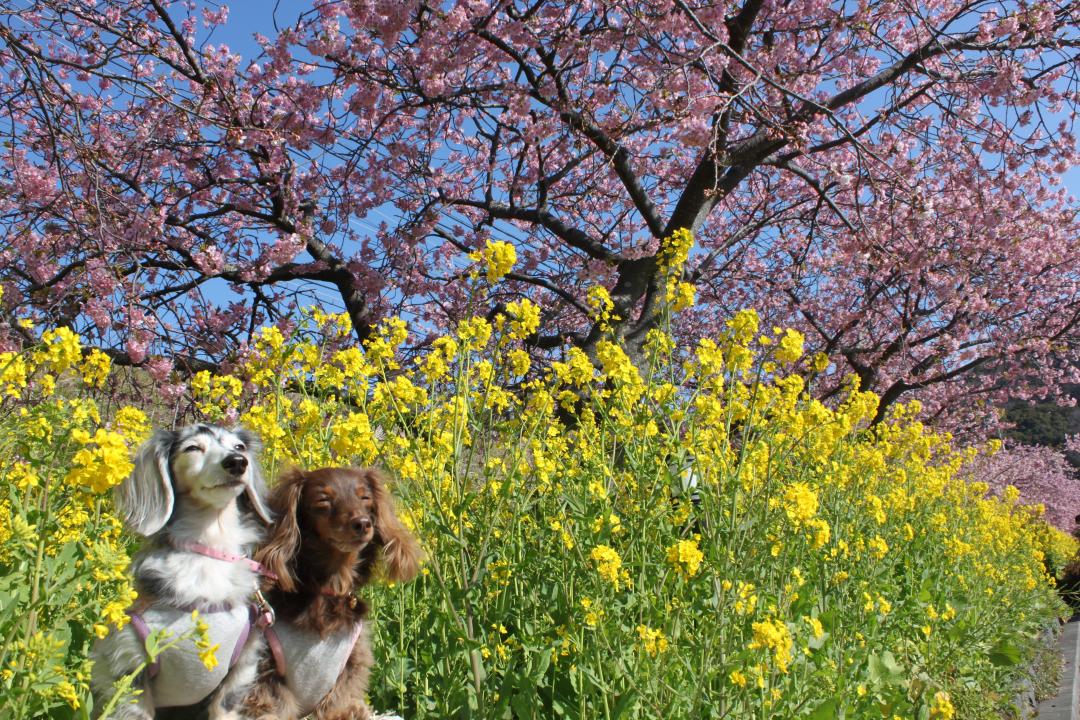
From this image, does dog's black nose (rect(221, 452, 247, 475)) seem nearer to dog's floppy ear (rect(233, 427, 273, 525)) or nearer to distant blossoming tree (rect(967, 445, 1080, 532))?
dog's floppy ear (rect(233, 427, 273, 525))

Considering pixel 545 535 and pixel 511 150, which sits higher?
pixel 511 150

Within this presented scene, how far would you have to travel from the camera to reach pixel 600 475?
116 inches

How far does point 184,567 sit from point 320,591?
0.41m

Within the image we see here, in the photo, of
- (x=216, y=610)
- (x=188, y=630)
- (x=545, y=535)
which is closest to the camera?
(x=188, y=630)

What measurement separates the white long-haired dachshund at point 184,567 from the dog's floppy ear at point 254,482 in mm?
37

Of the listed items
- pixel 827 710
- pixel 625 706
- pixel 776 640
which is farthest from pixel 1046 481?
pixel 776 640

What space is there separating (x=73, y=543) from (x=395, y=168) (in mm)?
6020

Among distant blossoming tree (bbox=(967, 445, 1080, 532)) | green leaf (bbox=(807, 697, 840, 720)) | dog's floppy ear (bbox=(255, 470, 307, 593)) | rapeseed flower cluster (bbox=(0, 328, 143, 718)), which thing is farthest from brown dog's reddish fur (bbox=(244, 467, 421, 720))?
distant blossoming tree (bbox=(967, 445, 1080, 532))

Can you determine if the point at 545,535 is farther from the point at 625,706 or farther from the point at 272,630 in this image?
the point at 272,630

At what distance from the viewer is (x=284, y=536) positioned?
2043 mm

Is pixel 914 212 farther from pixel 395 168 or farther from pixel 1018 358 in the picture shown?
pixel 1018 358

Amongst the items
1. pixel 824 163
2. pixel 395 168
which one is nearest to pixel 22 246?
pixel 395 168

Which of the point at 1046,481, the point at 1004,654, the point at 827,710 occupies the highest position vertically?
the point at 1046,481

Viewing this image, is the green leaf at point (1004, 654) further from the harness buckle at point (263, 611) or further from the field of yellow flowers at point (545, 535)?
the harness buckle at point (263, 611)
